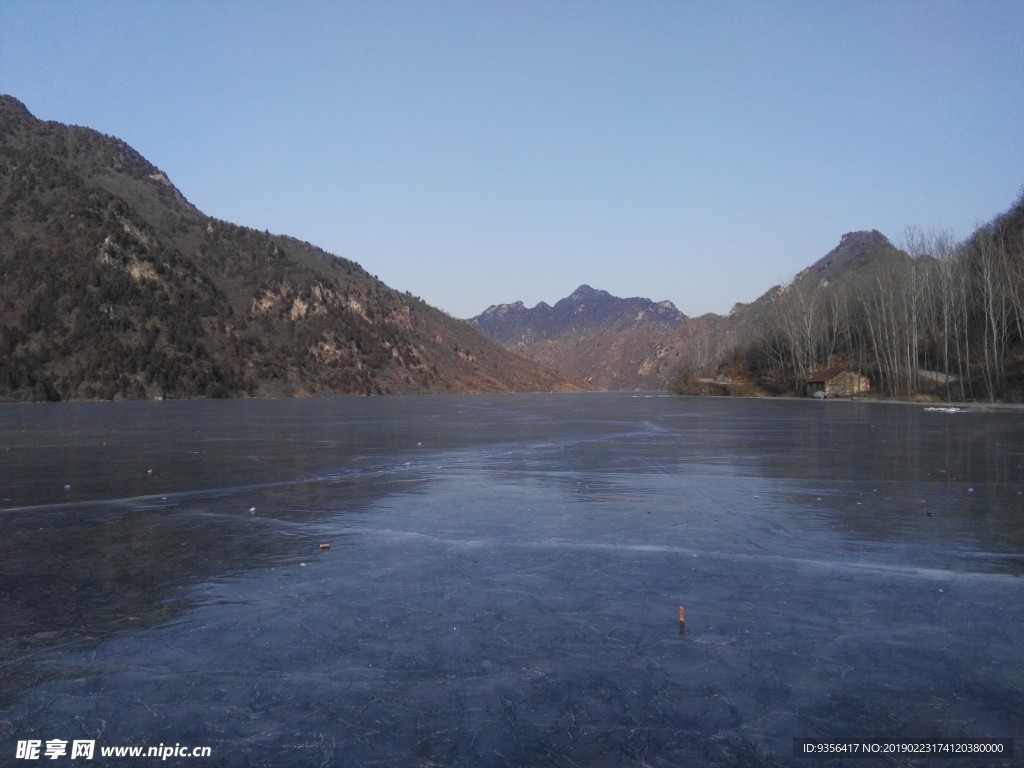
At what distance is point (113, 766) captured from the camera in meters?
4.42

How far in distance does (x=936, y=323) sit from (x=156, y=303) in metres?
111

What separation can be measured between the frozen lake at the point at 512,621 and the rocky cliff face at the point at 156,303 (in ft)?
324

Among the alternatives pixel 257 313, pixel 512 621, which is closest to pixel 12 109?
pixel 257 313

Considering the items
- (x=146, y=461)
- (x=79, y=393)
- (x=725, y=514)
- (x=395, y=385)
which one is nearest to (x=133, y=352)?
(x=79, y=393)

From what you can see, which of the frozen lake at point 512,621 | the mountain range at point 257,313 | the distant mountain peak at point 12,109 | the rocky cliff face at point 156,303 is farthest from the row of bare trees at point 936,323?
the distant mountain peak at point 12,109

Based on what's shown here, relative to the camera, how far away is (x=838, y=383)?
272 ft

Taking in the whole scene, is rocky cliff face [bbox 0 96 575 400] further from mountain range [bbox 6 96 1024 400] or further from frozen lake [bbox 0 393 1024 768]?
frozen lake [bbox 0 393 1024 768]

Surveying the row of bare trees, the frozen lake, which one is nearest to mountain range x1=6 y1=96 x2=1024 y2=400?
the row of bare trees

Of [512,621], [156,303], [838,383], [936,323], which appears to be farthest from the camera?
[156,303]

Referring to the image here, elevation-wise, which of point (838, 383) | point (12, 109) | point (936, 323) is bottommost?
point (838, 383)

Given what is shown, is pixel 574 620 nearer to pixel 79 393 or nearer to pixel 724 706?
pixel 724 706

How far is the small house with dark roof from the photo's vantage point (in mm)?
80706

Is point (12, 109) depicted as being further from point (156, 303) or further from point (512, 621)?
point (512, 621)

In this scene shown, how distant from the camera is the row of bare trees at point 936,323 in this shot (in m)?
63.3
